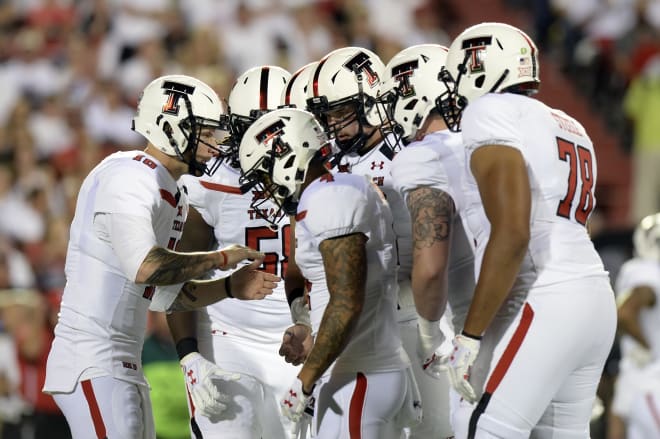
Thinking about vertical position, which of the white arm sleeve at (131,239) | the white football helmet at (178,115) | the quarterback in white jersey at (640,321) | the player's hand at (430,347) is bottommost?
the quarterback in white jersey at (640,321)

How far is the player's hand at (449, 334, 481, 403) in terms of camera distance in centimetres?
450

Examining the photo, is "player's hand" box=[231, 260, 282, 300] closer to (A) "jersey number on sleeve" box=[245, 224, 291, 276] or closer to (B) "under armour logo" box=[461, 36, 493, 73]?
(A) "jersey number on sleeve" box=[245, 224, 291, 276]

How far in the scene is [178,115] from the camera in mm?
5488

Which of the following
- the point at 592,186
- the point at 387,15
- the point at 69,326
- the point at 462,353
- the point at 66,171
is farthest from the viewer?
the point at 387,15

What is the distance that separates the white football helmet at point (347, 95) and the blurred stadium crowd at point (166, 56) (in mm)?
6288

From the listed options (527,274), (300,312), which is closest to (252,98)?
(300,312)

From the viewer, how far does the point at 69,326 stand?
17.2ft

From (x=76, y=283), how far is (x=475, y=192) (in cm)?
177

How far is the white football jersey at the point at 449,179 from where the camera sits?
510cm

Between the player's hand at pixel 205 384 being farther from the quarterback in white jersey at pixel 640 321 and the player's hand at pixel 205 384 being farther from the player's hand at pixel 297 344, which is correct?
the quarterback in white jersey at pixel 640 321

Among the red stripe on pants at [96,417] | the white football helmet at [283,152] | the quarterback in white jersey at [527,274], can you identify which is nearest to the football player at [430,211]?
the quarterback in white jersey at [527,274]

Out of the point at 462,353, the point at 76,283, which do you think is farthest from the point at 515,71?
the point at 76,283

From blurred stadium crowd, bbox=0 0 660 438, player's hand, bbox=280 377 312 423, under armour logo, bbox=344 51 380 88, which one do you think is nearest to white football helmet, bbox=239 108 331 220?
player's hand, bbox=280 377 312 423

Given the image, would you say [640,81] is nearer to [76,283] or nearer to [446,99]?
[446,99]
